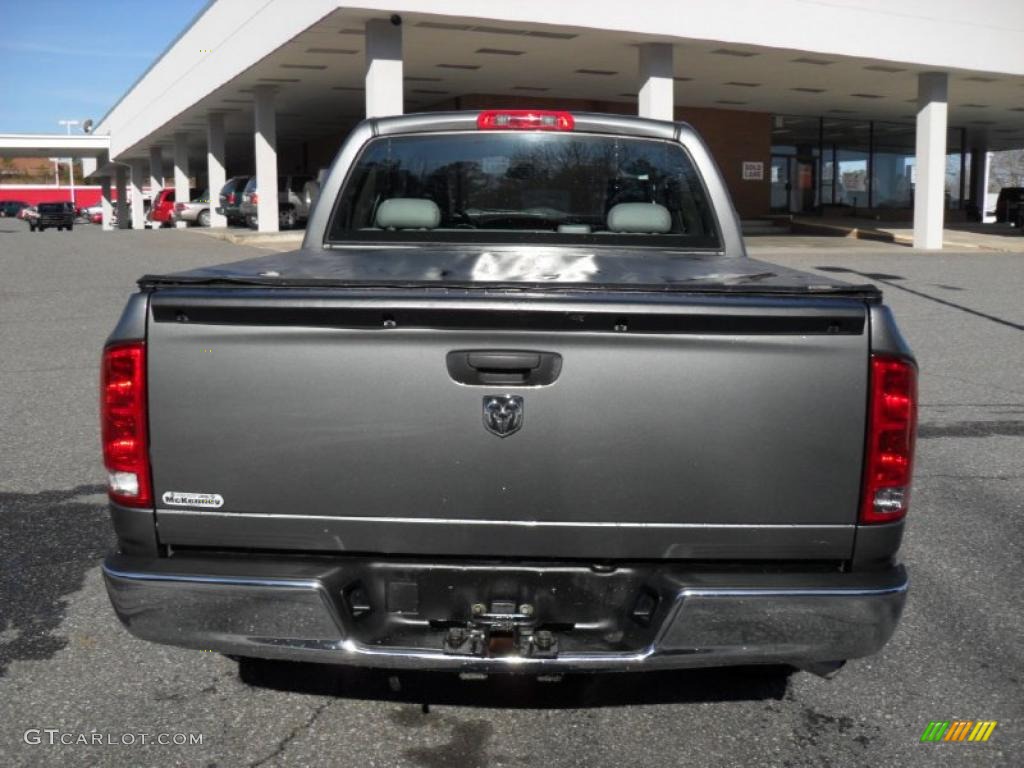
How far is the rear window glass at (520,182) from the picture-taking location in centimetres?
491

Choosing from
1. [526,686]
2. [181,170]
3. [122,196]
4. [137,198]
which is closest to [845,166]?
[181,170]

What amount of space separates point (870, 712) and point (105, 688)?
2522mm

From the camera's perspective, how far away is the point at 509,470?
2861 mm

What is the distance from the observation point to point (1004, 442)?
7391 mm

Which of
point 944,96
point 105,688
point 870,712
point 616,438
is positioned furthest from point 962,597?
point 944,96

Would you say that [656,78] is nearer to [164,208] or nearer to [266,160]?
[266,160]

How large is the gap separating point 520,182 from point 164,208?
48.6 metres

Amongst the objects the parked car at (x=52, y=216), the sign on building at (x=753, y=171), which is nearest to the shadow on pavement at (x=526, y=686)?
the sign on building at (x=753, y=171)

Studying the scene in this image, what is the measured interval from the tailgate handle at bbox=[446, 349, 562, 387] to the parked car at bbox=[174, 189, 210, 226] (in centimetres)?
4478

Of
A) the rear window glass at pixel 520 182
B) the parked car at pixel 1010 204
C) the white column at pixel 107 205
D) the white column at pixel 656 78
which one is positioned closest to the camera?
the rear window glass at pixel 520 182

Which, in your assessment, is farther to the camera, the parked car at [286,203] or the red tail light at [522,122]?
the parked car at [286,203]

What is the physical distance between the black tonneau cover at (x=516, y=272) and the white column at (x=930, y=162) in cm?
2605

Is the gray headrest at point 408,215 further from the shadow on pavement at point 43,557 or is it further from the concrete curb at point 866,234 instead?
the concrete curb at point 866,234

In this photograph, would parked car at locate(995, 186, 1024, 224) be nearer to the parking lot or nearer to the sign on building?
the sign on building
